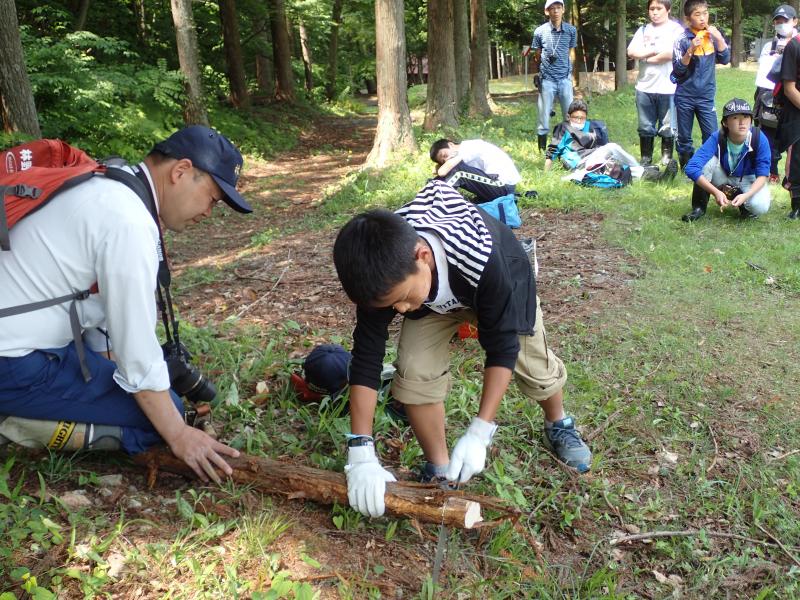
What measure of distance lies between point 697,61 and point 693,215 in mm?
1912

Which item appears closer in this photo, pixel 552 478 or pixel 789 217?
pixel 552 478

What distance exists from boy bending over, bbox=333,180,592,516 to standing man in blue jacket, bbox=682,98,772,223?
14.6ft

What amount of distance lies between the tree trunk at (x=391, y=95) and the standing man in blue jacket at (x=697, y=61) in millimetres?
3686

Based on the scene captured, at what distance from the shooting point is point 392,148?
9547mm

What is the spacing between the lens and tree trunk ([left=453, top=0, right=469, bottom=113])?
569 inches

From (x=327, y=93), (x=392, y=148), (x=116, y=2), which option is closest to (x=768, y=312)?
(x=392, y=148)

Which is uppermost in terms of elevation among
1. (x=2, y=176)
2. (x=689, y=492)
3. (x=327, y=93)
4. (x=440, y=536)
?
(x=327, y=93)

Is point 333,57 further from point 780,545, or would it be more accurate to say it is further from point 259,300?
point 780,545

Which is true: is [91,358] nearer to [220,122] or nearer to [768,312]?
[768,312]

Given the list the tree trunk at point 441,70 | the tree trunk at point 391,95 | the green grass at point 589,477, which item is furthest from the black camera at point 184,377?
the tree trunk at point 441,70

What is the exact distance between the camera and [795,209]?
6.57 meters

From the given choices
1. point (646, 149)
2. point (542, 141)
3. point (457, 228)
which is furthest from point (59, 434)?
point (542, 141)

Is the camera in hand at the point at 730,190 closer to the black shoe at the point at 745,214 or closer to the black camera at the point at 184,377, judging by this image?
the black shoe at the point at 745,214

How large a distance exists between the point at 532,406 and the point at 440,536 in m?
1.30
